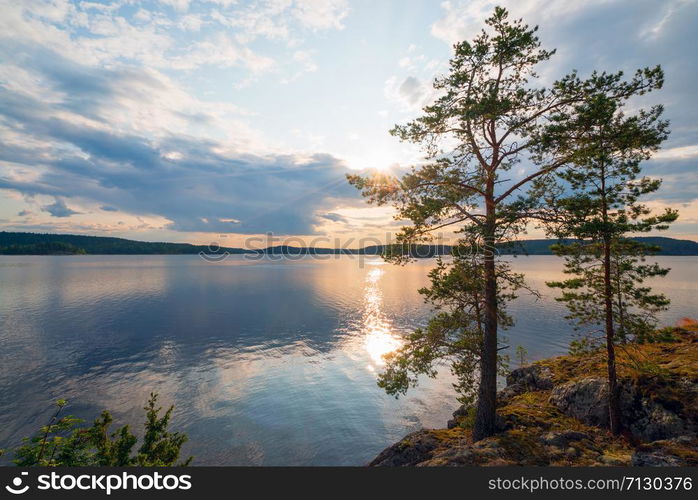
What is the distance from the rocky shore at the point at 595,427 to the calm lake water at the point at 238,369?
33.8 feet

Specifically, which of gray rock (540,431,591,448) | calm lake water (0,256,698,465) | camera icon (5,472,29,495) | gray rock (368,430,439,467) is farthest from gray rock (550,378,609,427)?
camera icon (5,472,29,495)

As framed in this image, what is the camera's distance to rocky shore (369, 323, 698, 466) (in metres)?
12.0

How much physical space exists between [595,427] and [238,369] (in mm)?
33897

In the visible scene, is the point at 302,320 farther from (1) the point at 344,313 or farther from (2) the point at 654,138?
(2) the point at 654,138

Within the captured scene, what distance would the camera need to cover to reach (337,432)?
25.6 meters

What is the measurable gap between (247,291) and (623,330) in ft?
303

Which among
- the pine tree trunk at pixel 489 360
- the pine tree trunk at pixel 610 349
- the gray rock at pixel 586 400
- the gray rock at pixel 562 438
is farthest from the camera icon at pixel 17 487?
the gray rock at pixel 586 400

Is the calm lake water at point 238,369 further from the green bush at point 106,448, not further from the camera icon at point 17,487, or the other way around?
the camera icon at point 17,487

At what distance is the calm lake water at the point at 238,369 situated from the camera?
2450 cm

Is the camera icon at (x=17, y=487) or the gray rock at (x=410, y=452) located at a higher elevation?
the camera icon at (x=17, y=487)

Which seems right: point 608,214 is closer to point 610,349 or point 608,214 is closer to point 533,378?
point 610,349

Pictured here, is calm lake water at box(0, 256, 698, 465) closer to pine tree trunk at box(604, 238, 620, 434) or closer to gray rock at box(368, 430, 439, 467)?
gray rock at box(368, 430, 439, 467)

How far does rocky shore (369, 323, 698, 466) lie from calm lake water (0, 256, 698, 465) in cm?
1032

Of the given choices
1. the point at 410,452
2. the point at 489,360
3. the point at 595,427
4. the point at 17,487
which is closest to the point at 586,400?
the point at 595,427
